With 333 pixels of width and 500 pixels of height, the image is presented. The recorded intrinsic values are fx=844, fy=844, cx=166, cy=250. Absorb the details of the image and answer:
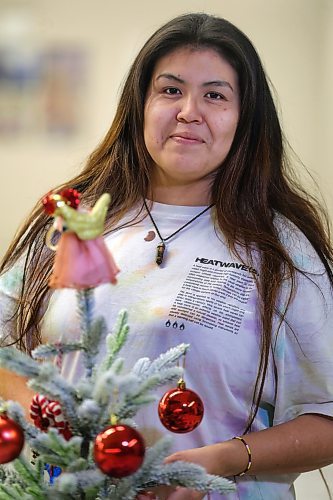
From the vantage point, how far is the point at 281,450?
1.32 m

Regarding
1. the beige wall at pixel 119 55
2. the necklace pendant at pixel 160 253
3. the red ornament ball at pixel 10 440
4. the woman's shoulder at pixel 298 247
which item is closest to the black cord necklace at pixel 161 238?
the necklace pendant at pixel 160 253

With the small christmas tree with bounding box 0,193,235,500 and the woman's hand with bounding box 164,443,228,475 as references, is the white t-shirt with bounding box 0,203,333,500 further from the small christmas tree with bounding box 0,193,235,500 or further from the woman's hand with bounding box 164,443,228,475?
the small christmas tree with bounding box 0,193,235,500

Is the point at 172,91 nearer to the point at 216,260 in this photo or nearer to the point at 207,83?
the point at 207,83

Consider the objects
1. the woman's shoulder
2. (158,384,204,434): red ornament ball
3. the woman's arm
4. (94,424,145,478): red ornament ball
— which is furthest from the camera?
the woman's shoulder

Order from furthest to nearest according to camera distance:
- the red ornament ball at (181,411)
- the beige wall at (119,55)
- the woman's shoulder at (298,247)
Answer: the beige wall at (119,55) < the woman's shoulder at (298,247) < the red ornament ball at (181,411)

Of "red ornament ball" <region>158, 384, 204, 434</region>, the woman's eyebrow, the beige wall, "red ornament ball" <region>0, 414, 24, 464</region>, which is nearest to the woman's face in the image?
the woman's eyebrow

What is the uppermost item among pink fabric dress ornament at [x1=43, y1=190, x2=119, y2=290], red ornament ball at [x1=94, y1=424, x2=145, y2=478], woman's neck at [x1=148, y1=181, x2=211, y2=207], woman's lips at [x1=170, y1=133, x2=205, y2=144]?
→ pink fabric dress ornament at [x1=43, y1=190, x2=119, y2=290]

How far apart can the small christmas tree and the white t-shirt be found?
1.19 ft

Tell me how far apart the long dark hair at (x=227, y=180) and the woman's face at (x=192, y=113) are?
0.03 metres

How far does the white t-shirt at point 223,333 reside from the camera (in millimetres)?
1358

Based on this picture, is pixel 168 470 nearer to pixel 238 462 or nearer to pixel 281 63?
pixel 238 462

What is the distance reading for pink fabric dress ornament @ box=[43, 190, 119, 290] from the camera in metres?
0.92

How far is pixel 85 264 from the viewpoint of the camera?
3.02 feet

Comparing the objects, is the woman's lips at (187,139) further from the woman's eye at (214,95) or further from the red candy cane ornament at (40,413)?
the red candy cane ornament at (40,413)
